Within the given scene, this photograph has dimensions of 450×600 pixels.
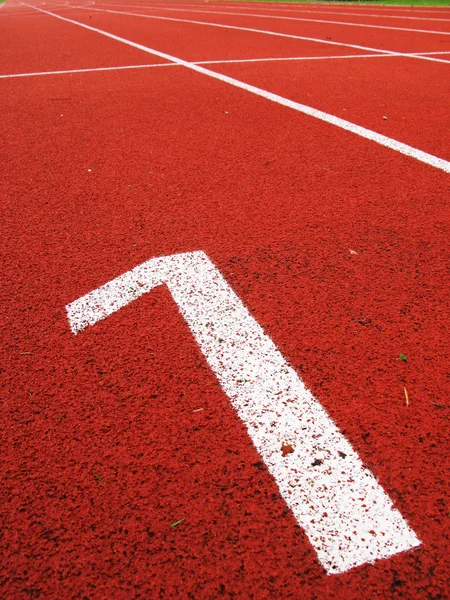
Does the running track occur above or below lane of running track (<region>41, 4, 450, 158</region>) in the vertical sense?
below

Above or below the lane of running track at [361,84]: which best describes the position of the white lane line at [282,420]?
below

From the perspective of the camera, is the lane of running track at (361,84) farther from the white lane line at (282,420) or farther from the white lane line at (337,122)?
the white lane line at (282,420)

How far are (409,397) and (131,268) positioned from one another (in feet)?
4.33

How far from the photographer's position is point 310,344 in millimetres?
1911

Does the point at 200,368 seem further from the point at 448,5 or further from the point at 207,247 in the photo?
the point at 448,5

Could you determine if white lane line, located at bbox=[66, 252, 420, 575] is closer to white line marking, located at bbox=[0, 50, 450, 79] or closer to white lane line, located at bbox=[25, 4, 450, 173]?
white lane line, located at bbox=[25, 4, 450, 173]

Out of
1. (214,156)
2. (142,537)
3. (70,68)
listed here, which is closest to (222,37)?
(70,68)

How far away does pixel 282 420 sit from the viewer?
5.25ft

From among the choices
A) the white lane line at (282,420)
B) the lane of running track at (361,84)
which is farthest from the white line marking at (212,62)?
the white lane line at (282,420)

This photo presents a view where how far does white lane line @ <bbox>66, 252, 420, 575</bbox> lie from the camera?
1.30 m

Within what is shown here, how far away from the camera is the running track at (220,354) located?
50.6 inches

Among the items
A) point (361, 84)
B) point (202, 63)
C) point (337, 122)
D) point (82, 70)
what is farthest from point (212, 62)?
point (337, 122)

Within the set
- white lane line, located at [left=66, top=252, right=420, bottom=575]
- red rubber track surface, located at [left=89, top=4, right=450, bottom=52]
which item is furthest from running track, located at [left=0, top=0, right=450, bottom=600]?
red rubber track surface, located at [left=89, top=4, right=450, bottom=52]

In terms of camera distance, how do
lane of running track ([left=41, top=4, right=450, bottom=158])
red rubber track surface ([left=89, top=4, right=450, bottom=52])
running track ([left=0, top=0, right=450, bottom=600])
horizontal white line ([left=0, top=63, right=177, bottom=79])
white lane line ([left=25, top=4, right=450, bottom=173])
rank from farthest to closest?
red rubber track surface ([left=89, top=4, right=450, bottom=52])
horizontal white line ([left=0, top=63, right=177, bottom=79])
lane of running track ([left=41, top=4, right=450, bottom=158])
white lane line ([left=25, top=4, right=450, bottom=173])
running track ([left=0, top=0, right=450, bottom=600])
